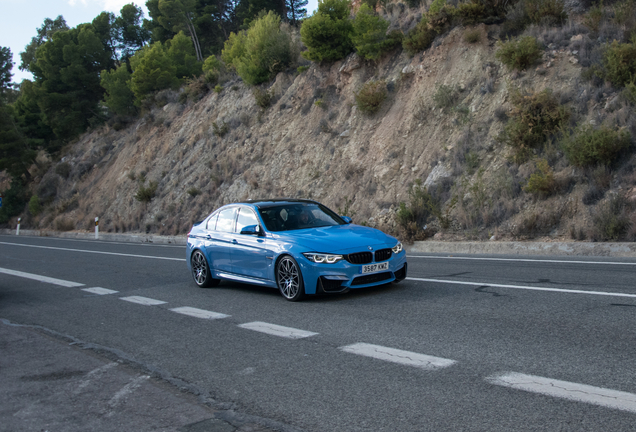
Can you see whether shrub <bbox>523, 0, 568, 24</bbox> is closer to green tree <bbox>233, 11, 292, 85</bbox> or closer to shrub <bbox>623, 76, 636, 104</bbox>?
shrub <bbox>623, 76, 636, 104</bbox>

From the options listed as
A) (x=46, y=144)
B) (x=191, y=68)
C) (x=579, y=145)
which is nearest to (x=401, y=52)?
(x=579, y=145)

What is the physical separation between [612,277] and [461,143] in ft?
34.5

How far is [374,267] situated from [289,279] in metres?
1.23

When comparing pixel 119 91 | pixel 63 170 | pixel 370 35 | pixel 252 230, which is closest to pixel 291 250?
pixel 252 230

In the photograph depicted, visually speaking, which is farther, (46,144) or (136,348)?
(46,144)

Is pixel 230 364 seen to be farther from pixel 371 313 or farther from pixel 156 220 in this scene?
pixel 156 220

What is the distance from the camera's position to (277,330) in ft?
21.0

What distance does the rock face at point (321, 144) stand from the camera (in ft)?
61.6

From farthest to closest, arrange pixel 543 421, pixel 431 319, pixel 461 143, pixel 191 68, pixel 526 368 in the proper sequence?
1. pixel 191 68
2. pixel 461 143
3. pixel 431 319
4. pixel 526 368
5. pixel 543 421

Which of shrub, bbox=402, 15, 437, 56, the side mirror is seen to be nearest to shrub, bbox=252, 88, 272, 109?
shrub, bbox=402, 15, 437, 56

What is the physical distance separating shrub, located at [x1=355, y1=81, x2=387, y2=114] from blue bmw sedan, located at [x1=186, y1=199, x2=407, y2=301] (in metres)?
14.3

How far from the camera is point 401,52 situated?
24.4 metres

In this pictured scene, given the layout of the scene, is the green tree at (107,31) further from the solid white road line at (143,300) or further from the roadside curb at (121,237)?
the solid white road line at (143,300)

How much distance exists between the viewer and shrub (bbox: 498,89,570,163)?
15891 mm
